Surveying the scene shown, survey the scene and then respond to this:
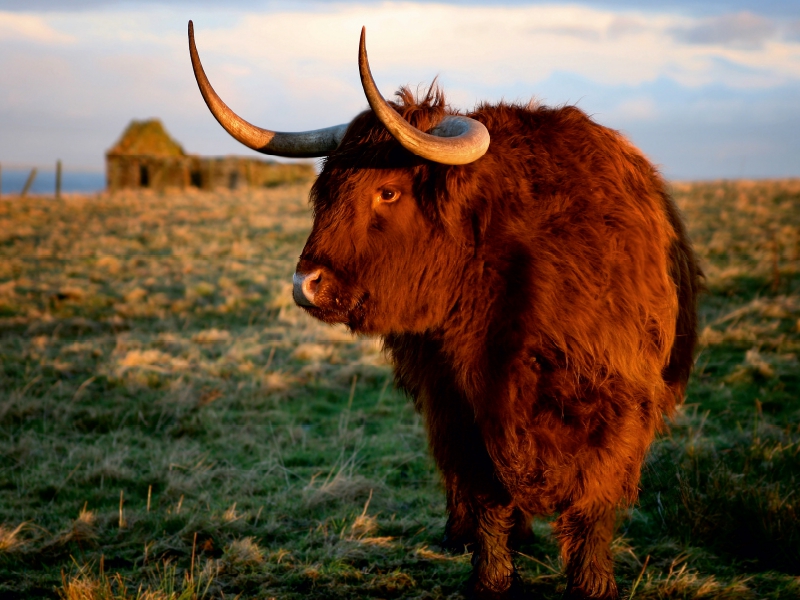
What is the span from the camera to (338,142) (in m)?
3.47

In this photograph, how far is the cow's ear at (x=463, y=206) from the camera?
304cm

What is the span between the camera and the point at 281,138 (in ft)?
11.6

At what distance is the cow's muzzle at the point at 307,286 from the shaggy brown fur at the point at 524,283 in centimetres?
3

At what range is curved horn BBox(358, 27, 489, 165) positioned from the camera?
2617 millimetres

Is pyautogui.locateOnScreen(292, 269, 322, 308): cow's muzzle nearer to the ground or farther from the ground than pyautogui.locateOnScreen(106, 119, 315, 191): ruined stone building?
nearer to the ground

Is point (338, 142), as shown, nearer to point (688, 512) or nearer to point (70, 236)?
point (688, 512)

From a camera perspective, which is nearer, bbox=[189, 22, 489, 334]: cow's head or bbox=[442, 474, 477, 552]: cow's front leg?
bbox=[189, 22, 489, 334]: cow's head

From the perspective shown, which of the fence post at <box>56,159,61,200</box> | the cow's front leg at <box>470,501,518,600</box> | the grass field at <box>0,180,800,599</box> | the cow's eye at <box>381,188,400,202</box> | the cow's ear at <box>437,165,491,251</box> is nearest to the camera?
the cow's ear at <box>437,165,491,251</box>

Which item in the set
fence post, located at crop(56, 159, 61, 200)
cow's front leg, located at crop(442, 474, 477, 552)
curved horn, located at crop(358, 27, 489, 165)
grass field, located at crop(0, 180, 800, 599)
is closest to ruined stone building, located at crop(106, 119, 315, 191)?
fence post, located at crop(56, 159, 61, 200)

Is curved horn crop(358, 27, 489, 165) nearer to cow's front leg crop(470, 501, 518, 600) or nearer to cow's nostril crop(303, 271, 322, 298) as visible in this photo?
cow's nostril crop(303, 271, 322, 298)

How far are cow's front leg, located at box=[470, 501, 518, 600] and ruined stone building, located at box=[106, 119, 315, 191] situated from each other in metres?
31.3

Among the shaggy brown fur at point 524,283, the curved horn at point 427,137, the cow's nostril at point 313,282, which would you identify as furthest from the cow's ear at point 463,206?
the cow's nostril at point 313,282

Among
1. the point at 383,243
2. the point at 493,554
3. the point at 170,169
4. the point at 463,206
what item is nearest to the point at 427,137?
the point at 463,206

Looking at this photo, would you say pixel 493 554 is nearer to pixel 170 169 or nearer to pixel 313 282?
pixel 313 282
